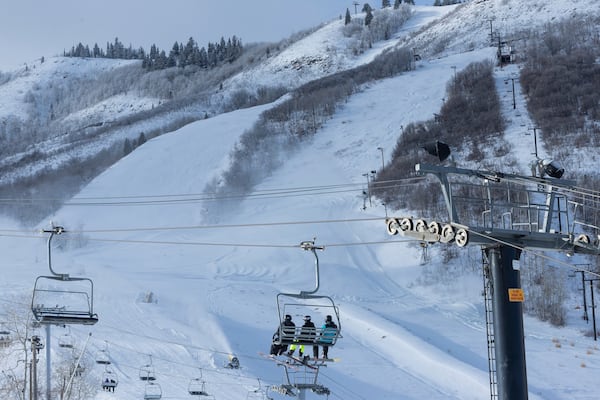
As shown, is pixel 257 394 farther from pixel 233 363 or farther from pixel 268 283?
pixel 268 283

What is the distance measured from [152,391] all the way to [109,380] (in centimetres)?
201

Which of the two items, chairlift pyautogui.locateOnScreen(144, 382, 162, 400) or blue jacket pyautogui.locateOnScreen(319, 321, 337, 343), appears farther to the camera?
chairlift pyautogui.locateOnScreen(144, 382, 162, 400)

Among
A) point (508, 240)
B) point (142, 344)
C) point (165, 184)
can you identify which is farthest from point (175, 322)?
point (165, 184)

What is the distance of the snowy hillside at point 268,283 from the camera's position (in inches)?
1503

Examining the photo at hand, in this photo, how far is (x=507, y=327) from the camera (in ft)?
54.9

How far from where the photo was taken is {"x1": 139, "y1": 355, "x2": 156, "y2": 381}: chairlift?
1409 inches

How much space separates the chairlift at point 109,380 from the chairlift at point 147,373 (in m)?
1.15

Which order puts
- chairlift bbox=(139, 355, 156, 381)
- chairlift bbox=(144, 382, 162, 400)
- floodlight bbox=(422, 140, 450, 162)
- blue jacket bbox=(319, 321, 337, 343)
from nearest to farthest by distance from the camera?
floodlight bbox=(422, 140, 450, 162) → blue jacket bbox=(319, 321, 337, 343) → chairlift bbox=(144, 382, 162, 400) → chairlift bbox=(139, 355, 156, 381)

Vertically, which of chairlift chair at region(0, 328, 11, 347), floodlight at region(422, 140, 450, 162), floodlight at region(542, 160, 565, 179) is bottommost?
chairlift chair at region(0, 328, 11, 347)

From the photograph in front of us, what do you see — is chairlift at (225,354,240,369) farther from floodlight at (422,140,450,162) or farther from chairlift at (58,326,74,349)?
floodlight at (422,140,450,162)

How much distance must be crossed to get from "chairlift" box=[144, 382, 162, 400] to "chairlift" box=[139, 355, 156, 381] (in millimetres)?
334

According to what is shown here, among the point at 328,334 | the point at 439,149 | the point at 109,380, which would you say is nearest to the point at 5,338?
the point at 109,380

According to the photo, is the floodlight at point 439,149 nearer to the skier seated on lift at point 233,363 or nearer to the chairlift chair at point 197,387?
the chairlift chair at point 197,387

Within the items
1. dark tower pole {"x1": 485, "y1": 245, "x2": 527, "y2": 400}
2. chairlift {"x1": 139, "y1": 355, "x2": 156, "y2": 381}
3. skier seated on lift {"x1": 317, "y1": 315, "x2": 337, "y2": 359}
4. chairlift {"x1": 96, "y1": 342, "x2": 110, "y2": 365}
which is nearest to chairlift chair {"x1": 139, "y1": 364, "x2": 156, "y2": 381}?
chairlift {"x1": 139, "y1": 355, "x2": 156, "y2": 381}
